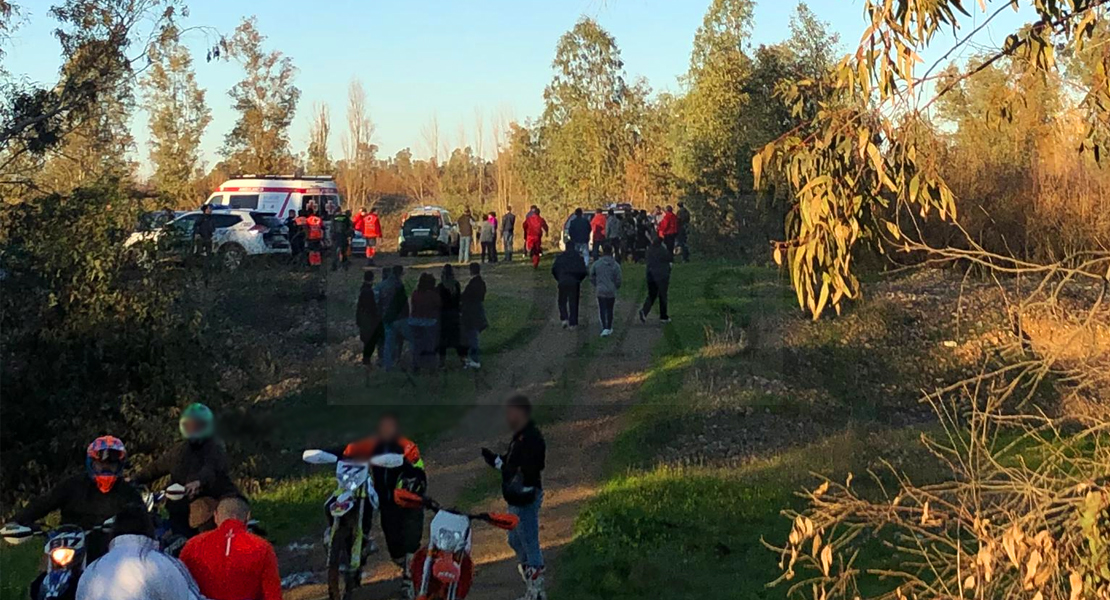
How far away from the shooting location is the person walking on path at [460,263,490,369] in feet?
19.8

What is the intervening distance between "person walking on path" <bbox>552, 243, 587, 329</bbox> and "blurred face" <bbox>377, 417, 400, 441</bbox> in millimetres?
6594

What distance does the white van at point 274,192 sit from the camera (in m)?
32.0

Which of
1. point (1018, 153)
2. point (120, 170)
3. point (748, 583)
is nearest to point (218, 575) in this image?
point (748, 583)

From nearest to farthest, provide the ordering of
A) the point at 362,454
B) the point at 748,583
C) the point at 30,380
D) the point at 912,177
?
the point at 362,454 → the point at 912,177 → the point at 748,583 → the point at 30,380

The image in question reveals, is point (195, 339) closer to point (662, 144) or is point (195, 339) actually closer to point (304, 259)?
point (304, 259)

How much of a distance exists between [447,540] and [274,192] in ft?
84.6

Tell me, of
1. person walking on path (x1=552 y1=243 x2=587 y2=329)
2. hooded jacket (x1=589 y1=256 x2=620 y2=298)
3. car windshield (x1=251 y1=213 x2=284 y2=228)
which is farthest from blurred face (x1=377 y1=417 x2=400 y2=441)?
car windshield (x1=251 y1=213 x2=284 y2=228)

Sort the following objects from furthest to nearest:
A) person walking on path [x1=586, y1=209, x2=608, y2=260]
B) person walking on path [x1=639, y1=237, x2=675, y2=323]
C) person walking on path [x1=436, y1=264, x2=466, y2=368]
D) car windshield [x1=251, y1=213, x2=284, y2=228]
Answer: person walking on path [x1=586, y1=209, x2=608, y2=260]
car windshield [x1=251, y1=213, x2=284, y2=228]
person walking on path [x1=639, y1=237, x2=675, y2=323]
person walking on path [x1=436, y1=264, x2=466, y2=368]

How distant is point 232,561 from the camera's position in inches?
257

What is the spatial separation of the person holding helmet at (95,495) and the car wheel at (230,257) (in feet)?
27.4

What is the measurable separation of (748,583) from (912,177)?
613 centimetres

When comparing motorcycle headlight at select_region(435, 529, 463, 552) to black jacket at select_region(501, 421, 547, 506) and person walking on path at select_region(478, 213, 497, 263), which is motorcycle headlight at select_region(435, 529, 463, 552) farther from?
person walking on path at select_region(478, 213, 497, 263)

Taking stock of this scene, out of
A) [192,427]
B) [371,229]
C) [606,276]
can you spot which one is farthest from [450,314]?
[371,229]

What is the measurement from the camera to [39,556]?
11523 millimetres
